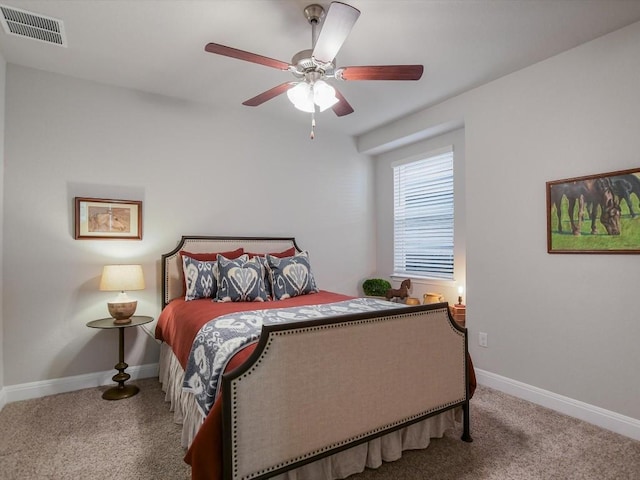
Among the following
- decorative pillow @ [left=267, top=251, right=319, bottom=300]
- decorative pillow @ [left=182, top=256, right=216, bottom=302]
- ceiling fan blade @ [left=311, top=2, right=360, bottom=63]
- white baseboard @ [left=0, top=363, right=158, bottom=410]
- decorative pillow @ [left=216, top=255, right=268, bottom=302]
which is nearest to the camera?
ceiling fan blade @ [left=311, top=2, right=360, bottom=63]

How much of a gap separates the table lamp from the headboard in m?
0.38

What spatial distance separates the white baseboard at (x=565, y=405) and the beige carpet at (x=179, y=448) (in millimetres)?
70

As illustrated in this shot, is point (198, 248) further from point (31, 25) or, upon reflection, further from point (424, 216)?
point (424, 216)

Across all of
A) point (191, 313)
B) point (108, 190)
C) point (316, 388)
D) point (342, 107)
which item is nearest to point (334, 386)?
point (316, 388)

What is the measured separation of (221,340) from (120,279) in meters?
1.51

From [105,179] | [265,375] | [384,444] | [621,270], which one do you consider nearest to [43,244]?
[105,179]

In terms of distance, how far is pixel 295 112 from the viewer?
12.8 feet

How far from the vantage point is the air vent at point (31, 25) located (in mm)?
2217

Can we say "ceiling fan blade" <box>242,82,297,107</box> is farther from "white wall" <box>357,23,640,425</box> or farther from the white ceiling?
"white wall" <box>357,23,640,425</box>

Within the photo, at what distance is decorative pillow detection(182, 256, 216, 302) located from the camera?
10.2ft

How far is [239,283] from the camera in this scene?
2998 millimetres

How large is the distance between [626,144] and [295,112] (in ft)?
9.36

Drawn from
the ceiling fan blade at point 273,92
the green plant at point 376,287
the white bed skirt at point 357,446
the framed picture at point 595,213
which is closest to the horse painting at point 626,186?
the framed picture at point 595,213

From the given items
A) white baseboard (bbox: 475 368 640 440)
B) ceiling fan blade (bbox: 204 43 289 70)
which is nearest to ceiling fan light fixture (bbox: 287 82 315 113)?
ceiling fan blade (bbox: 204 43 289 70)
